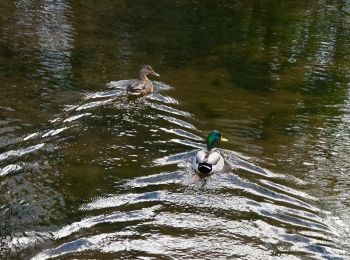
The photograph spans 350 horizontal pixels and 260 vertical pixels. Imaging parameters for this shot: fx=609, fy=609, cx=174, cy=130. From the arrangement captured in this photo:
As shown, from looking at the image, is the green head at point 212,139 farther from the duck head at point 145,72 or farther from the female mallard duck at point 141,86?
the duck head at point 145,72

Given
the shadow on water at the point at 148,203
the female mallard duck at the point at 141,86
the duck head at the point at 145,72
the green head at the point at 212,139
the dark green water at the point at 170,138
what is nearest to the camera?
the shadow on water at the point at 148,203

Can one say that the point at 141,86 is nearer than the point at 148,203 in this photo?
No

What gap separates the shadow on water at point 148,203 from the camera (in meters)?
7.26

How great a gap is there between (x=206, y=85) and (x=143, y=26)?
5294 mm

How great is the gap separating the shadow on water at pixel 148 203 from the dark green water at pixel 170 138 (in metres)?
0.02

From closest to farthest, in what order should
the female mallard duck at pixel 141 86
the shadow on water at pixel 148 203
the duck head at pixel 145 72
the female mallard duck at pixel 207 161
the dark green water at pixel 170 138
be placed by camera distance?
the shadow on water at pixel 148 203 → the dark green water at pixel 170 138 → the female mallard duck at pixel 207 161 → the female mallard duck at pixel 141 86 → the duck head at pixel 145 72

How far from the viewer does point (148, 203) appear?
26.9 ft

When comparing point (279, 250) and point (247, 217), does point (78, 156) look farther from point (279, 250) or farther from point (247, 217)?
point (279, 250)

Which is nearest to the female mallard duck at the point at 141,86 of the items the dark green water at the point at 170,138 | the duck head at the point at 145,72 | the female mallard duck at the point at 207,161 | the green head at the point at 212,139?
the duck head at the point at 145,72

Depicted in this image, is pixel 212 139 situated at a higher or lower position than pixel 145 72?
higher

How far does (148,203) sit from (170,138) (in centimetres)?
238

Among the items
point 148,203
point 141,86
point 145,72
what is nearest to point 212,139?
point 148,203

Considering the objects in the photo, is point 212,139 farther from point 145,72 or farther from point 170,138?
point 145,72

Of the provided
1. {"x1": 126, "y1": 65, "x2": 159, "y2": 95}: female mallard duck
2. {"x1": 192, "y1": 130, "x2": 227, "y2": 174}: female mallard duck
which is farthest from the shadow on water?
{"x1": 126, "y1": 65, "x2": 159, "y2": 95}: female mallard duck
